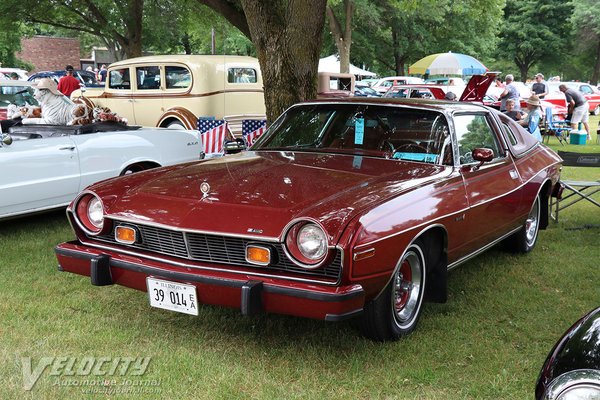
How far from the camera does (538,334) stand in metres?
3.81

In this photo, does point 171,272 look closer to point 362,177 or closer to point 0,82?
point 362,177

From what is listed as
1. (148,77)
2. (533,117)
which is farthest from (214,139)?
(533,117)

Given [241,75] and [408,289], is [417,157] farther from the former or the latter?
[241,75]

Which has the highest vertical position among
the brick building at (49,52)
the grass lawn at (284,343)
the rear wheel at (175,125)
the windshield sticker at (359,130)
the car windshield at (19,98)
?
the brick building at (49,52)

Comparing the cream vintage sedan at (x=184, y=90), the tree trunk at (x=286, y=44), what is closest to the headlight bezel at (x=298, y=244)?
the tree trunk at (x=286, y=44)

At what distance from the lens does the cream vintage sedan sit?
11508 millimetres

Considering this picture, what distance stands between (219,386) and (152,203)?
3.71 feet

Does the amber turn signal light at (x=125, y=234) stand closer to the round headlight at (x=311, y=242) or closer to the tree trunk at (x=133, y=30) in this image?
the round headlight at (x=311, y=242)

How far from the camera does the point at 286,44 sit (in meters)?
6.49

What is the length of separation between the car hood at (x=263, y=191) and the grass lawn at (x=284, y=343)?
770 millimetres

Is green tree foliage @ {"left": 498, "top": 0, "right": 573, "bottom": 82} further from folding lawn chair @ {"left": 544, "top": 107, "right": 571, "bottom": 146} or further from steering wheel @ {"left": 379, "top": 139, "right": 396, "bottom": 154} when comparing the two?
steering wheel @ {"left": 379, "top": 139, "right": 396, "bottom": 154}

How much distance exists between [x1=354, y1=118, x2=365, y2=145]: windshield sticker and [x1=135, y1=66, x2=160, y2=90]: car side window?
8.25 metres

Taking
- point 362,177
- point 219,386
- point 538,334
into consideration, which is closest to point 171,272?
point 219,386

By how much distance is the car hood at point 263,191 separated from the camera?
315 cm
